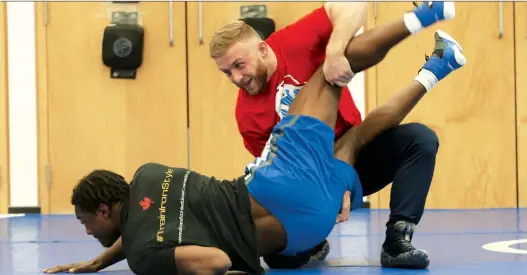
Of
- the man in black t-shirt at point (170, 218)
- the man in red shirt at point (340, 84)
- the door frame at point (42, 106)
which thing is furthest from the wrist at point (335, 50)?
the door frame at point (42, 106)

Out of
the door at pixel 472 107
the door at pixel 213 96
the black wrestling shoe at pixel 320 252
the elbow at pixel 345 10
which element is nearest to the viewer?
the elbow at pixel 345 10

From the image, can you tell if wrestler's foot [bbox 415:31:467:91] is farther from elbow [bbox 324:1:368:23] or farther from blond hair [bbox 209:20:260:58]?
blond hair [bbox 209:20:260:58]

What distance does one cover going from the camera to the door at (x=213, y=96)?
18.9ft

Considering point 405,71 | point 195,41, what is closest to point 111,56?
point 195,41

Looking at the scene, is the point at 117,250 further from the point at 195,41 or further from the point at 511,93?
the point at 511,93

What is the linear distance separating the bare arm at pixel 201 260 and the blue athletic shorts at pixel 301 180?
0.27m

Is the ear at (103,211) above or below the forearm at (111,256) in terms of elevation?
above

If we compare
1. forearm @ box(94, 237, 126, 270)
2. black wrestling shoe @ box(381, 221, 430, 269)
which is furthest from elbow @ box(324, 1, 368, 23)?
forearm @ box(94, 237, 126, 270)

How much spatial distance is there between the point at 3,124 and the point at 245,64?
3310mm

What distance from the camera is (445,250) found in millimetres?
3375

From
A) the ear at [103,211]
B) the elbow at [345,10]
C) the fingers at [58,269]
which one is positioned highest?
the elbow at [345,10]

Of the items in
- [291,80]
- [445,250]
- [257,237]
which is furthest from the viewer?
[445,250]

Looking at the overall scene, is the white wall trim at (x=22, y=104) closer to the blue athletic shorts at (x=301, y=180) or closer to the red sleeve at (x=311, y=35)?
the red sleeve at (x=311, y=35)

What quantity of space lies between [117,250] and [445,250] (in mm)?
1301
